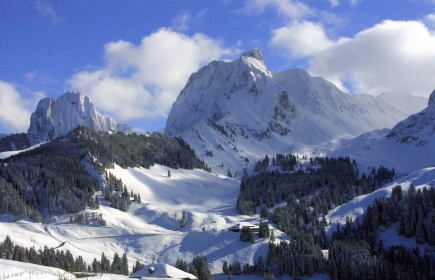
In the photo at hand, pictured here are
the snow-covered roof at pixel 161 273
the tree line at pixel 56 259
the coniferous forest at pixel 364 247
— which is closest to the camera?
the snow-covered roof at pixel 161 273

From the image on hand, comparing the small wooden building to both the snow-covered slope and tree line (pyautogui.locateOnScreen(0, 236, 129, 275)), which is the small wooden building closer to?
the snow-covered slope

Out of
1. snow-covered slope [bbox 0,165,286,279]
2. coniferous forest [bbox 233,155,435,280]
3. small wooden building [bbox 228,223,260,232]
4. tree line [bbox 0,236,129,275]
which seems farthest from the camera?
small wooden building [bbox 228,223,260,232]

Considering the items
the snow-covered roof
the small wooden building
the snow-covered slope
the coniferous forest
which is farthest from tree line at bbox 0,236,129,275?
the small wooden building

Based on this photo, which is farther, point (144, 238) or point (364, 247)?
point (144, 238)

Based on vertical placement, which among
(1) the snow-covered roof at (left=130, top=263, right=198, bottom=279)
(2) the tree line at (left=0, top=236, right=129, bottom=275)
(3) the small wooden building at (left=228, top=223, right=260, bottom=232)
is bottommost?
(1) the snow-covered roof at (left=130, top=263, right=198, bottom=279)

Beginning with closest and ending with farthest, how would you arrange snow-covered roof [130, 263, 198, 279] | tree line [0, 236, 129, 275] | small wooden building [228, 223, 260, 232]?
1. snow-covered roof [130, 263, 198, 279]
2. tree line [0, 236, 129, 275]
3. small wooden building [228, 223, 260, 232]

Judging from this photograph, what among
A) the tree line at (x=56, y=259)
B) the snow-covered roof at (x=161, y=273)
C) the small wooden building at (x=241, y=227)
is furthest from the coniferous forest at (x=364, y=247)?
the snow-covered roof at (x=161, y=273)

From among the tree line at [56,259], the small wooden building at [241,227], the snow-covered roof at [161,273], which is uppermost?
the small wooden building at [241,227]

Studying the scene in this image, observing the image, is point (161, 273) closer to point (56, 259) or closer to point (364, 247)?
point (56, 259)

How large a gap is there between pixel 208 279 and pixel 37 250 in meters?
46.3

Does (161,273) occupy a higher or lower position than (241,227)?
lower

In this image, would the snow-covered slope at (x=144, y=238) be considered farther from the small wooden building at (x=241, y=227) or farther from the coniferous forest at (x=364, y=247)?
the coniferous forest at (x=364, y=247)

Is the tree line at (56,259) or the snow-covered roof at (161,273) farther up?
the tree line at (56,259)

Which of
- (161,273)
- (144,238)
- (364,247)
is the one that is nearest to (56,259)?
(144,238)
